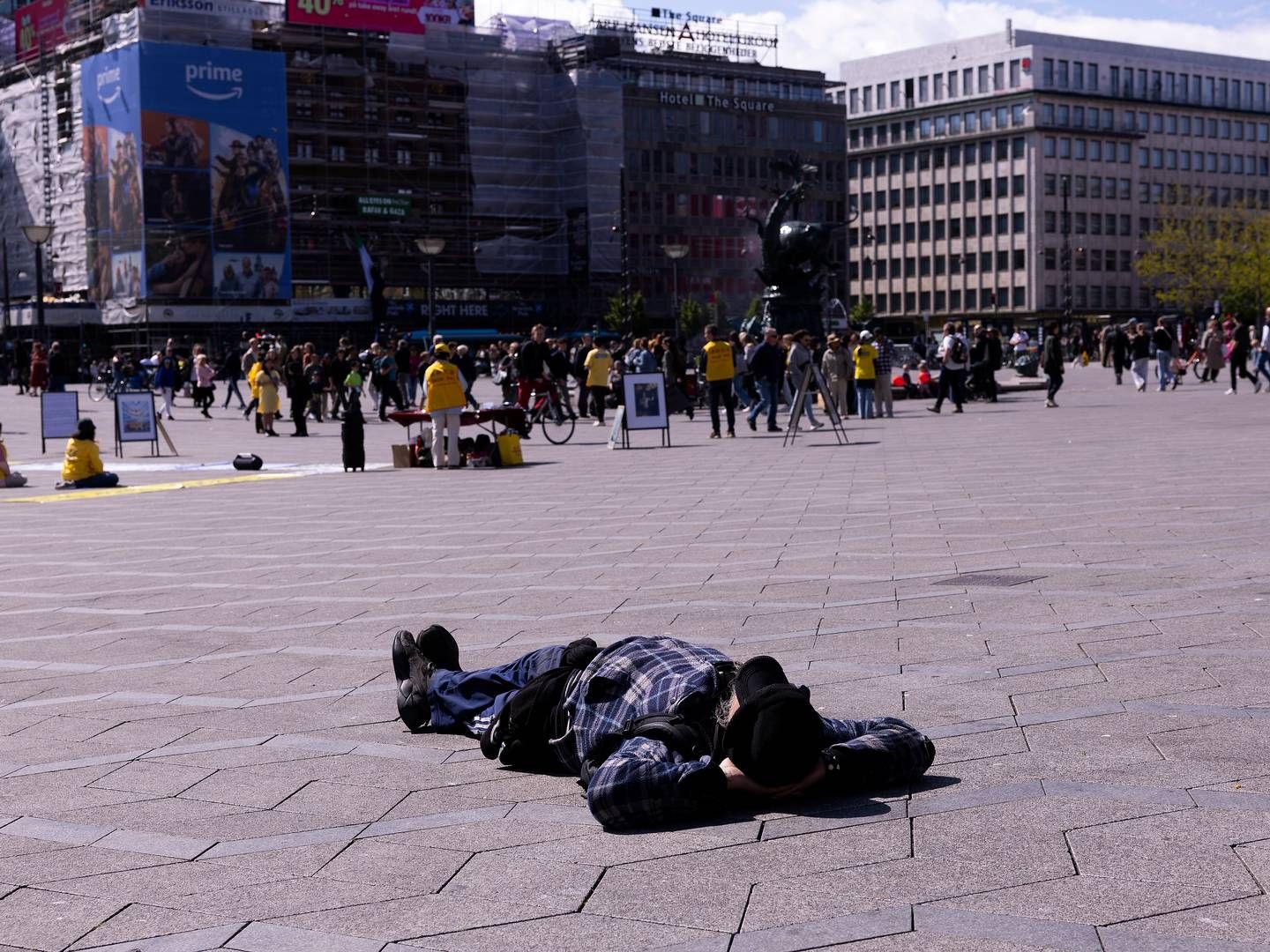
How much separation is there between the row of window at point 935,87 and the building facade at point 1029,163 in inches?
5.0

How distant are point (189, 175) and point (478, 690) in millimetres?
75932

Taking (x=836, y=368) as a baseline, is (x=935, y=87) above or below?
above

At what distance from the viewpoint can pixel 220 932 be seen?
4.11 m

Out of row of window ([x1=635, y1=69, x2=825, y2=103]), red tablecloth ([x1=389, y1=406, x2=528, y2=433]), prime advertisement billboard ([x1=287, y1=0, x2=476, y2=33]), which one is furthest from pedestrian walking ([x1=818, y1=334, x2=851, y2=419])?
row of window ([x1=635, y1=69, x2=825, y2=103])

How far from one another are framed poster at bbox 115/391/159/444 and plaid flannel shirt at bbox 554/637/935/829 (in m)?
21.9

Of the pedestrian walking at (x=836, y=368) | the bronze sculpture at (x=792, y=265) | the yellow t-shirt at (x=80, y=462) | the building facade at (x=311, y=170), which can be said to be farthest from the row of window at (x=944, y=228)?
the yellow t-shirt at (x=80, y=462)

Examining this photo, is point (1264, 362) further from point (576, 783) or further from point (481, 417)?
point (576, 783)

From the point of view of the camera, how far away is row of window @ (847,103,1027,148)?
411 ft

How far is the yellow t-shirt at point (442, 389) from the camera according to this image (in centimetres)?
2166

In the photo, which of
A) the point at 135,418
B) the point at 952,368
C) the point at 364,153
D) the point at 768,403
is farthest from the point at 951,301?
the point at 135,418

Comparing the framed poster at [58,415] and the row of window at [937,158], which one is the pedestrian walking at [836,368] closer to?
the framed poster at [58,415]

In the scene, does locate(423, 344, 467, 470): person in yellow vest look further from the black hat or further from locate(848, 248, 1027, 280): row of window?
locate(848, 248, 1027, 280): row of window

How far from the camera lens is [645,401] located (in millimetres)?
25688

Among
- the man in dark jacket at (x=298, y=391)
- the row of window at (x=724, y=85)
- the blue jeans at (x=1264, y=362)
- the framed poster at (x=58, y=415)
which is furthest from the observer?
the row of window at (x=724, y=85)
